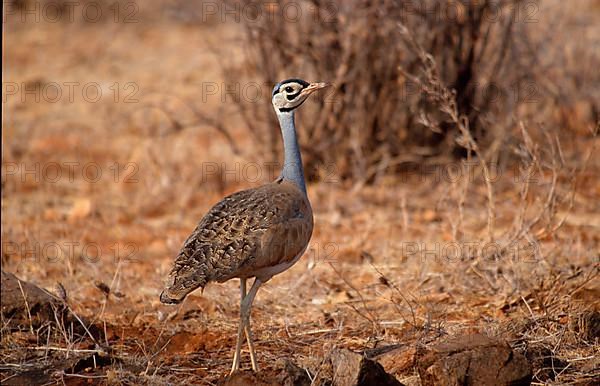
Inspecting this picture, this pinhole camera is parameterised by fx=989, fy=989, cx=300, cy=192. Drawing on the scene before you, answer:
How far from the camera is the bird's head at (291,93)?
4988 mm

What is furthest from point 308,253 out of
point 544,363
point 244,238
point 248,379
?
point 248,379

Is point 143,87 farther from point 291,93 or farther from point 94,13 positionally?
point 291,93

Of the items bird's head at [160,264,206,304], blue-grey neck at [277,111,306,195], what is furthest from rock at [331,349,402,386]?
blue-grey neck at [277,111,306,195]

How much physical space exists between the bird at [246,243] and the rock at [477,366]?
0.87 meters

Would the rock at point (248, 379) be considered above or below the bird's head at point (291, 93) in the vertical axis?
below

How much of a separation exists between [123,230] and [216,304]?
2076 mm

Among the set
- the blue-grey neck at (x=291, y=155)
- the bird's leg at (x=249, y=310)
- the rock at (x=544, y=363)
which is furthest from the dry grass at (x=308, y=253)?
the blue-grey neck at (x=291, y=155)

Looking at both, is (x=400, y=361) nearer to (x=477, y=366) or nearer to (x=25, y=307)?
(x=477, y=366)

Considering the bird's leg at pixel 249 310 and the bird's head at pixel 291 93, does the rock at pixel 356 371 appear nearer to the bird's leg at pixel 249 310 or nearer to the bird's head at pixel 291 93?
the bird's leg at pixel 249 310

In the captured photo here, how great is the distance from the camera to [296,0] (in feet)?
25.0

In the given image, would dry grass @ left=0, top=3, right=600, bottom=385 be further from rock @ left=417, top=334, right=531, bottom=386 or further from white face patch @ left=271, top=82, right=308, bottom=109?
white face patch @ left=271, top=82, right=308, bottom=109

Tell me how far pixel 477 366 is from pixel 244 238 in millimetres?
1178

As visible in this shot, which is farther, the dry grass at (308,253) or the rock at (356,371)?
the dry grass at (308,253)

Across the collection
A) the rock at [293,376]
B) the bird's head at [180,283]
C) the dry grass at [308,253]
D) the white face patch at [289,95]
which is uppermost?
the white face patch at [289,95]
